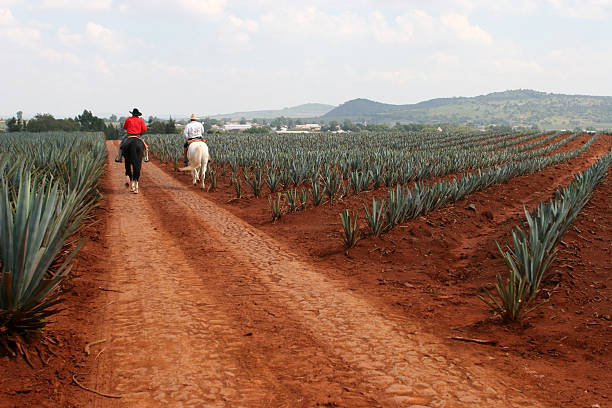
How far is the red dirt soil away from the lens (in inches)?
125

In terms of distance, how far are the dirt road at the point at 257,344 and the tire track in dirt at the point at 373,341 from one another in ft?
0.04

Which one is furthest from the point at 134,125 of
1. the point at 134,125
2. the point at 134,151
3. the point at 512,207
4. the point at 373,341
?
the point at 512,207

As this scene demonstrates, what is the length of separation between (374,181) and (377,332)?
862cm

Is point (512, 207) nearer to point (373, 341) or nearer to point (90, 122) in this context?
point (373, 341)

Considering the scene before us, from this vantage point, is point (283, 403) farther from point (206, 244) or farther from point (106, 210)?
point (106, 210)

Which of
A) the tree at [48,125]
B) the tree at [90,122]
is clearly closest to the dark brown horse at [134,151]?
the tree at [48,125]

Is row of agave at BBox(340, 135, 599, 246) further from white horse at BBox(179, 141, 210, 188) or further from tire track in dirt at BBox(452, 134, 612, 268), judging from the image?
white horse at BBox(179, 141, 210, 188)

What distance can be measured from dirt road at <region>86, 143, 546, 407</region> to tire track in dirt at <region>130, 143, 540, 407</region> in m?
0.01

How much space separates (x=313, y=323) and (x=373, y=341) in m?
0.61

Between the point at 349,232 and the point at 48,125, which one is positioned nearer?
the point at 349,232

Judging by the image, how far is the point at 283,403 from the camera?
3.06m

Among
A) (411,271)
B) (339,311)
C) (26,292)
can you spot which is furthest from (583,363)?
(26,292)

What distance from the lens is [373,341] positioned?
405 cm

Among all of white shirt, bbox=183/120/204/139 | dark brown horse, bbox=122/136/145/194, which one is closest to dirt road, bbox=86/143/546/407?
dark brown horse, bbox=122/136/145/194
